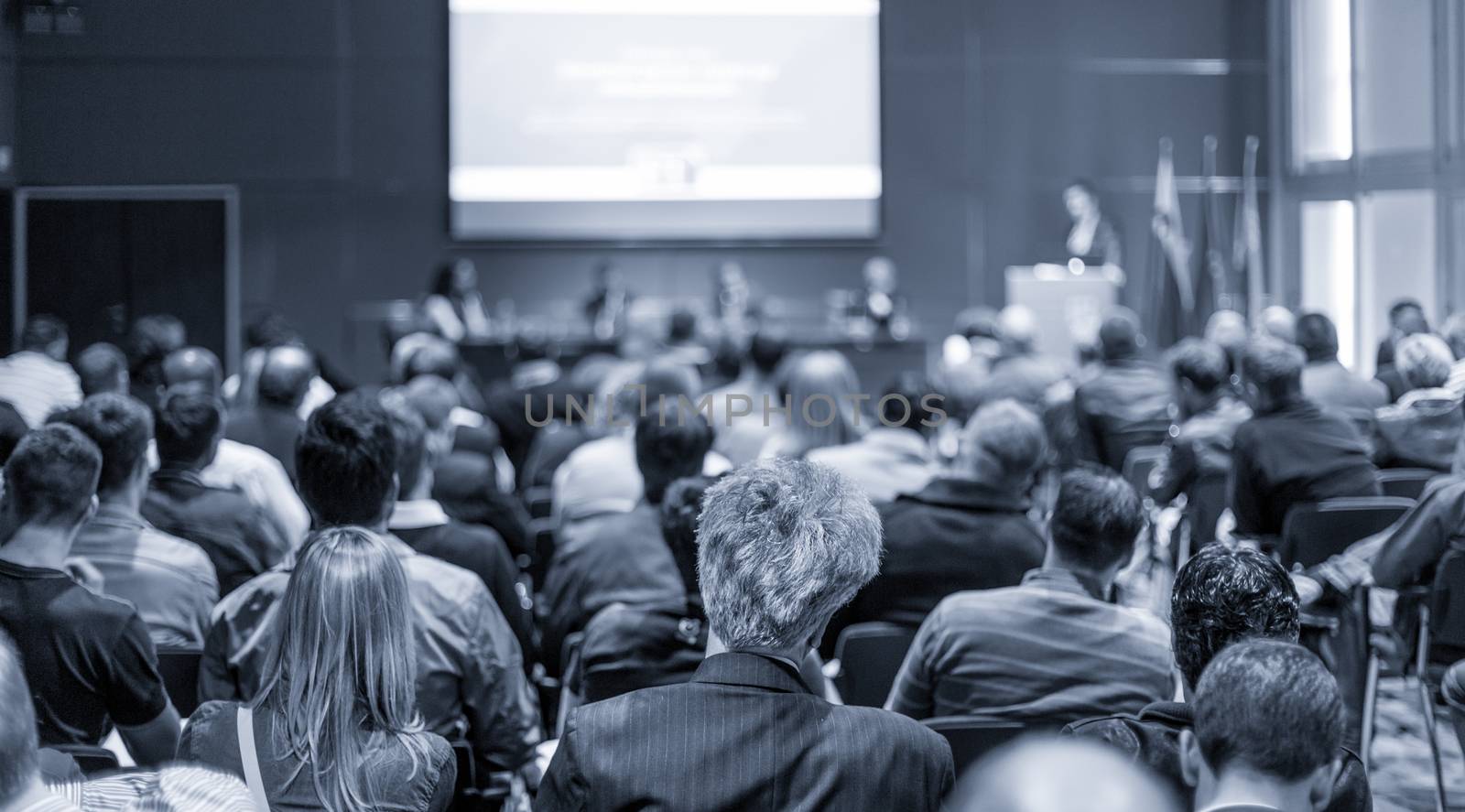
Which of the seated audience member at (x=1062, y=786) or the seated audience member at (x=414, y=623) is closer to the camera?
the seated audience member at (x=1062, y=786)

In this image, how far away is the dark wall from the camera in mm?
11305

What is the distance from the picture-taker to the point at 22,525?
268cm

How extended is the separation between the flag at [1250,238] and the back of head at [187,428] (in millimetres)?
9367

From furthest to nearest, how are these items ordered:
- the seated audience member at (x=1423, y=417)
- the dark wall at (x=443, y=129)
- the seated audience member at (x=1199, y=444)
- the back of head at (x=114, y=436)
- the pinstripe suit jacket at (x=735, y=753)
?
the dark wall at (x=443, y=129), the seated audience member at (x=1199, y=444), the seated audience member at (x=1423, y=417), the back of head at (x=114, y=436), the pinstripe suit jacket at (x=735, y=753)

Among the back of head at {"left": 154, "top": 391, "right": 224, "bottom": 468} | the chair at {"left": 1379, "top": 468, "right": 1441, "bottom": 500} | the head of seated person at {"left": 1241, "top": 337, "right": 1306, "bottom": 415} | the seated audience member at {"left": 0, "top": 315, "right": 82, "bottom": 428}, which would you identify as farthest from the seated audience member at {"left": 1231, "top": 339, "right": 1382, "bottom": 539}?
the seated audience member at {"left": 0, "top": 315, "right": 82, "bottom": 428}

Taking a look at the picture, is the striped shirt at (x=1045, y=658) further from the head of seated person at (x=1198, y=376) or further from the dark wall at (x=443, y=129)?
the dark wall at (x=443, y=129)

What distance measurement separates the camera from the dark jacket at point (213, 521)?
387 cm

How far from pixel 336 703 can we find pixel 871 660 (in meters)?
1.52

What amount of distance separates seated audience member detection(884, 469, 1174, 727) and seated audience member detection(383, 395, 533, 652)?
3.58ft

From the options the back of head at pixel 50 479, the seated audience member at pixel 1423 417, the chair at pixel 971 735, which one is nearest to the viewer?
the chair at pixel 971 735

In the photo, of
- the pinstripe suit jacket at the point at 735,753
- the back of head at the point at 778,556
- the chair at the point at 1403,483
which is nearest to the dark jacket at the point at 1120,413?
the chair at the point at 1403,483

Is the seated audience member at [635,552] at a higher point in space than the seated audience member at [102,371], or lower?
lower

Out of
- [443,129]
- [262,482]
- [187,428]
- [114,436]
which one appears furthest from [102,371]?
[443,129]

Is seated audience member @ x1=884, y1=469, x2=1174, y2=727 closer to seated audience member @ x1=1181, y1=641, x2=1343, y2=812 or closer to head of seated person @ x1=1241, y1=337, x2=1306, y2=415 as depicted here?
seated audience member @ x1=1181, y1=641, x2=1343, y2=812
